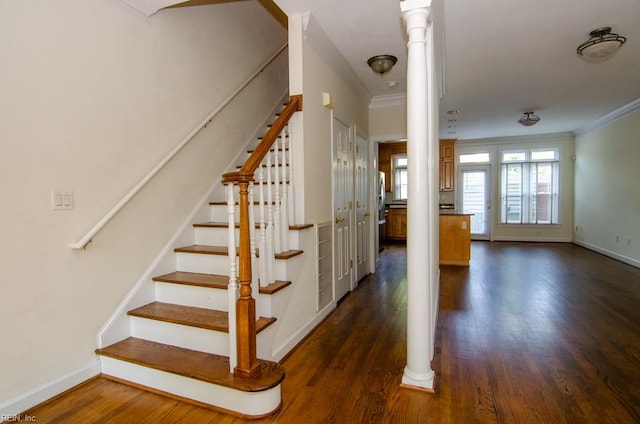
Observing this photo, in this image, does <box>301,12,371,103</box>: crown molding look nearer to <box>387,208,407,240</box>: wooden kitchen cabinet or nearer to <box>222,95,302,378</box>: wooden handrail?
<box>222,95,302,378</box>: wooden handrail

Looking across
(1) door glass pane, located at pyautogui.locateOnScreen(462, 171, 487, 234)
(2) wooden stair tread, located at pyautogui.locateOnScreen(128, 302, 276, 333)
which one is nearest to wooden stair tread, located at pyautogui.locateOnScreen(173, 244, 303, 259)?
(2) wooden stair tread, located at pyautogui.locateOnScreen(128, 302, 276, 333)

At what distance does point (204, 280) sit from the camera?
2.41 meters

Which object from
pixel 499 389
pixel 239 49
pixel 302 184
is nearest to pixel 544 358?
pixel 499 389

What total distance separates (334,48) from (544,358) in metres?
3.12

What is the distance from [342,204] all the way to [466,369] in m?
2.10

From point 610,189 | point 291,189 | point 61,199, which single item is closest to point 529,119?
point 610,189

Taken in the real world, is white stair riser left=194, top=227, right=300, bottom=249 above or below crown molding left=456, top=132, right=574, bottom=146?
below

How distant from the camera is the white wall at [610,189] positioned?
5.35 m

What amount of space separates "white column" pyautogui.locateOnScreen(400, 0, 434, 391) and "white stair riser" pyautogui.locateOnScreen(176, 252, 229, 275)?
1395 mm

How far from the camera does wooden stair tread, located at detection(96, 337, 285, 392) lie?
177 cm

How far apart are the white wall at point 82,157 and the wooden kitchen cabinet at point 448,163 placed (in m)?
6.96

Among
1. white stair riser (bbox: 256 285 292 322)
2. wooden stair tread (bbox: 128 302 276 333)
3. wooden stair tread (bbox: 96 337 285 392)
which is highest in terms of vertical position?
white stair riser (bbox: 256 285 292 322)

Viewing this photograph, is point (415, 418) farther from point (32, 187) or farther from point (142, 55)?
point (142, 55)

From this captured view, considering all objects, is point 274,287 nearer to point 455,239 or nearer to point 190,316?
point 190,316
